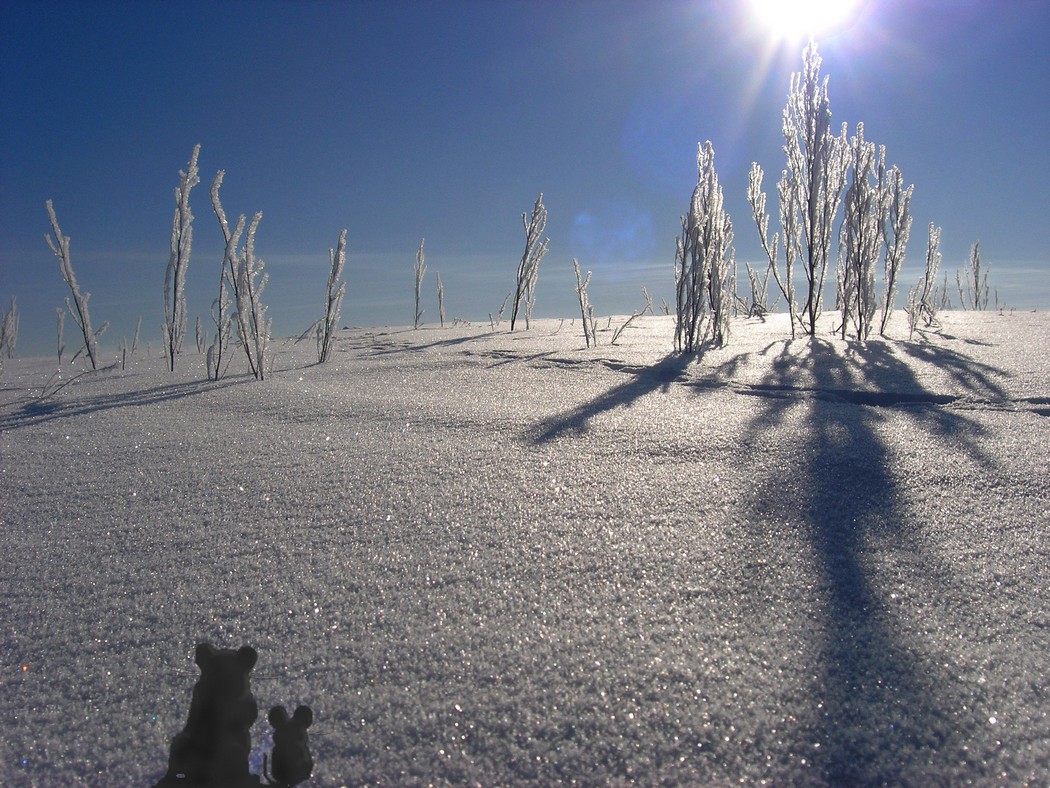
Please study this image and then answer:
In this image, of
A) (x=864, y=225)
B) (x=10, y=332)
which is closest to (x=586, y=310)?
(x=864, y=225)

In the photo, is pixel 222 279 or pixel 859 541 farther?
pixel 222 279

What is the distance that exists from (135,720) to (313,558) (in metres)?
0.33

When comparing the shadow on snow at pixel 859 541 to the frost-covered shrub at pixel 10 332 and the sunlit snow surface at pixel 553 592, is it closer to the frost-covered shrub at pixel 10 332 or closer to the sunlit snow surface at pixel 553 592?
the sunlit snow surface at pixel 553 592

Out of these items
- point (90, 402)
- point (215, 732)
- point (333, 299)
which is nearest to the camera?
point (215, 732)

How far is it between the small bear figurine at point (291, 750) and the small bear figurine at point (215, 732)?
0.07 feet

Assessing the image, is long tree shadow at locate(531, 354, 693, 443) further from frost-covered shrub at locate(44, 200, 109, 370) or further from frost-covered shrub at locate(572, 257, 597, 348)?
frost-covered shrub at locate(44, 200, 109, 370)

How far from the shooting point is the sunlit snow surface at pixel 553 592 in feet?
2.06

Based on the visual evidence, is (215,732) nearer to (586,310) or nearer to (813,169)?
(586,310)

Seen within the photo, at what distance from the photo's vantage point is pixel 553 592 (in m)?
0.86

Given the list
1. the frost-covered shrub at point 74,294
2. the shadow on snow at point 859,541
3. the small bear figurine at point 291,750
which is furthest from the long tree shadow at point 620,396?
the frost-covered shrub at point 74,294

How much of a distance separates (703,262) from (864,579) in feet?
9.42

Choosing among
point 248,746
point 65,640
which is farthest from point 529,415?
point 248,746

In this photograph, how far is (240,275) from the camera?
293 cm

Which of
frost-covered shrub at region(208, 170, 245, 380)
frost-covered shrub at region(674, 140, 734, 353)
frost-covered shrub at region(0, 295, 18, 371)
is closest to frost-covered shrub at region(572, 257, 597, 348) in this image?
Result: frost-covered shrub at region(674, 140, 734, 353)
